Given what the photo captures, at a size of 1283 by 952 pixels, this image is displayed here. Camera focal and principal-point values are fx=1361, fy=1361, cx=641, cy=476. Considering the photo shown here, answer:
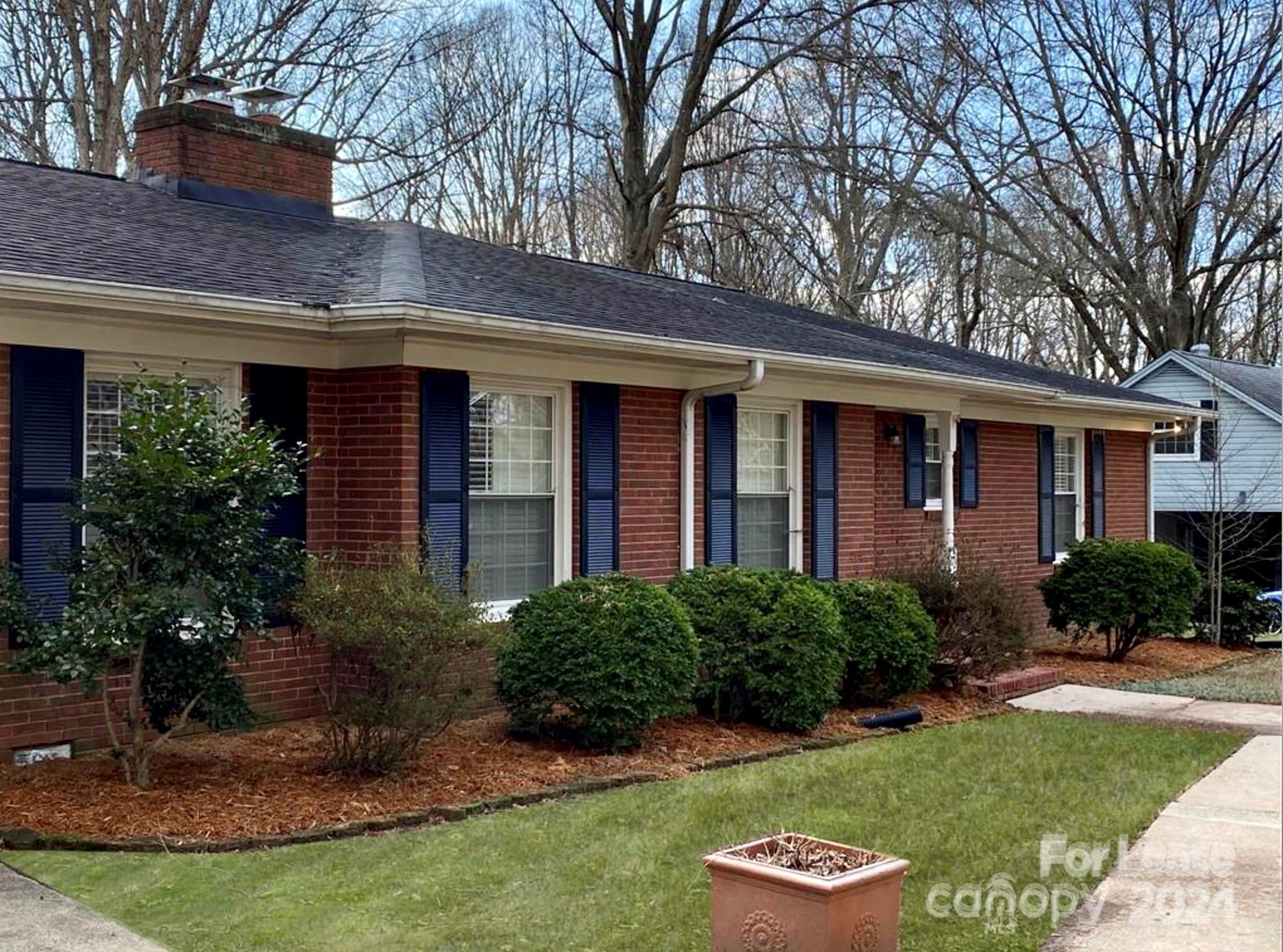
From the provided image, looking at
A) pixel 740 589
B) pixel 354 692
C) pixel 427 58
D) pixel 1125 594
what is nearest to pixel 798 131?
pixel 427 58

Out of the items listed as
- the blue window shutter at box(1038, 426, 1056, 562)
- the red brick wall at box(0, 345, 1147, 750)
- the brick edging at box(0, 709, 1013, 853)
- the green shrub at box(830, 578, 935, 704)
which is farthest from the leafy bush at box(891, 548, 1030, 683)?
the blue window shutter at box(1038, 426, 1056, 562)

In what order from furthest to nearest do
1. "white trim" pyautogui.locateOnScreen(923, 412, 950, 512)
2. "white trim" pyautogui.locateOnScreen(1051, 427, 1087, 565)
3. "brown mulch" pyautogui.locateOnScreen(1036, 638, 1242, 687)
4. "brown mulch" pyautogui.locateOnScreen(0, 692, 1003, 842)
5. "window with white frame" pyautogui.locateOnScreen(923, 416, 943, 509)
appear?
"white trim" pyautogui.locateOnScreen(1051, 427, 1087, 565) < "window with white frame" pyautogui.locateOnScreen(923, 416, 943, 509) < "white trim" pyautogui.locateOnScreen(923, 412, 950, 512) < "brown mulch" pyautogui.locateOnScreen(1036, 638, 1242, 687) < "brown mulch" pyautogui.locateOnScreen(0, 692, 1003, 842)

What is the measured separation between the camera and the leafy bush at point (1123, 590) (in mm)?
13945

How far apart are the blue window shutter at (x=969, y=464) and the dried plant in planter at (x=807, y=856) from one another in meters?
10.8

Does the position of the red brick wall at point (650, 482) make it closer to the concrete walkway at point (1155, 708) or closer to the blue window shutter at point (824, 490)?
the blue window shutter at point (824, 490)

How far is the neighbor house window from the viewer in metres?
9.66

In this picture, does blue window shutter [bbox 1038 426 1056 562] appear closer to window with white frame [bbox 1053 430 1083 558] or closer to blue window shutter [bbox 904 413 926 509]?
window with white frame [bbox 1053 430 1083 558]

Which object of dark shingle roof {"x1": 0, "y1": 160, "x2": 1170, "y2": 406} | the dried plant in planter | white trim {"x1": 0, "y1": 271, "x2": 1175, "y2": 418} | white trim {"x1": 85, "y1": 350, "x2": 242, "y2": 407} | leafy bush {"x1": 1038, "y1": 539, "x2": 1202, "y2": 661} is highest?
dark shingle roof {"x1": 0, "y1": 160, "x2": 1170, "y2": 406}

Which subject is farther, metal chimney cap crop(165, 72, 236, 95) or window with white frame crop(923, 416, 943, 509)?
window with white frame crop(923, 416, 943, 509)

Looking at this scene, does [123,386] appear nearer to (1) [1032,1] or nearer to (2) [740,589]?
(2) [740,589]

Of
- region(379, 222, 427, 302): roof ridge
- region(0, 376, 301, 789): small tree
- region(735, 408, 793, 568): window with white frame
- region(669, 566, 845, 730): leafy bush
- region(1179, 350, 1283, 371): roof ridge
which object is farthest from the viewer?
region(1179, 350, 1283, 371): roof ridge

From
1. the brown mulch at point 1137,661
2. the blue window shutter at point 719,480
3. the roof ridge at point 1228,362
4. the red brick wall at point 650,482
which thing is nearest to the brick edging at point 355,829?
the red brick wall at point 650,482

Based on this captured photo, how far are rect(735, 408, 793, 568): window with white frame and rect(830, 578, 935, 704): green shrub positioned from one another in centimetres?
144

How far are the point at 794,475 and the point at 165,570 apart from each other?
21.8 feet
